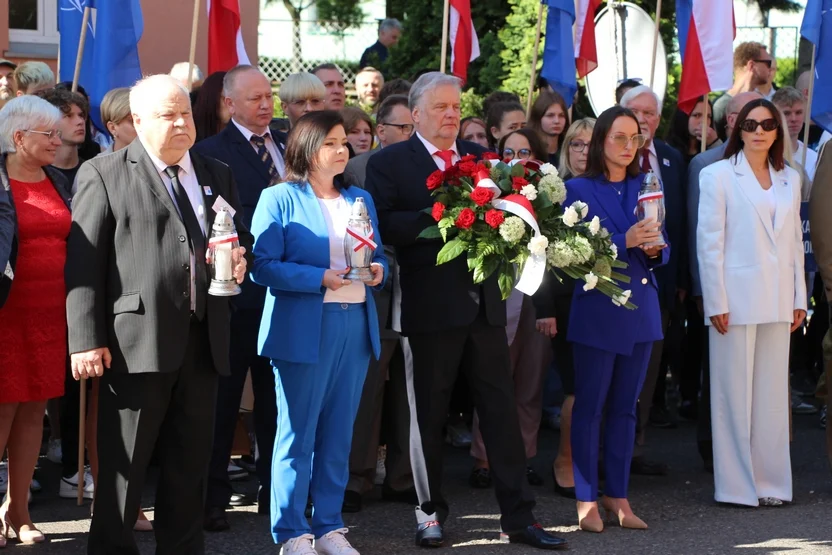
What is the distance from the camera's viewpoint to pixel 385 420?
7.38 metres

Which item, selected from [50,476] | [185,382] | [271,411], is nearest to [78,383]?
[50,476]

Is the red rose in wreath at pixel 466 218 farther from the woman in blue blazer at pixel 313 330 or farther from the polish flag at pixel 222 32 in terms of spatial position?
the polish flag at pixel 222 32

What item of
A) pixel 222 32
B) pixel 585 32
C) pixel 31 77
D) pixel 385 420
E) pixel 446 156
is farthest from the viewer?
pixel 585 32

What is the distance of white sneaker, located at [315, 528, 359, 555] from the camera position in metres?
5.91

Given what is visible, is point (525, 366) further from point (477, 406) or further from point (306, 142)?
point (306, 142)

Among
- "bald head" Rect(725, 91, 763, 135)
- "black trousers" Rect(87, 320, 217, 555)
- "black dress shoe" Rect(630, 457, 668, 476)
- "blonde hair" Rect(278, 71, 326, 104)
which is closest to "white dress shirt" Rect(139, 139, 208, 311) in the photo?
"black trousers" Rect(87, 320, 217, 555)

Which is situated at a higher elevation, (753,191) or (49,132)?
(49,132)

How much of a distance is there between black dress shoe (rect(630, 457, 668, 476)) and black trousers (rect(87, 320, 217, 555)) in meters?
3.20

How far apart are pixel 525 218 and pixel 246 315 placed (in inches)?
62.1

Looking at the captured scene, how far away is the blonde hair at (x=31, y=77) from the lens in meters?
8.70

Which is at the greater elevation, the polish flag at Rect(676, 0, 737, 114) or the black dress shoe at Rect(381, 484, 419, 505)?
the polish flag at Rect(676, 0, 737, 114)

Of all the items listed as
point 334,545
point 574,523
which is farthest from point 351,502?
point 574,523

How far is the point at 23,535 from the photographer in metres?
6.18

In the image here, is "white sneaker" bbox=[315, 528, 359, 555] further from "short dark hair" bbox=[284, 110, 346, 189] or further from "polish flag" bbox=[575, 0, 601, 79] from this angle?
"polish flag" bbox=[575, 0, 601, 79]
